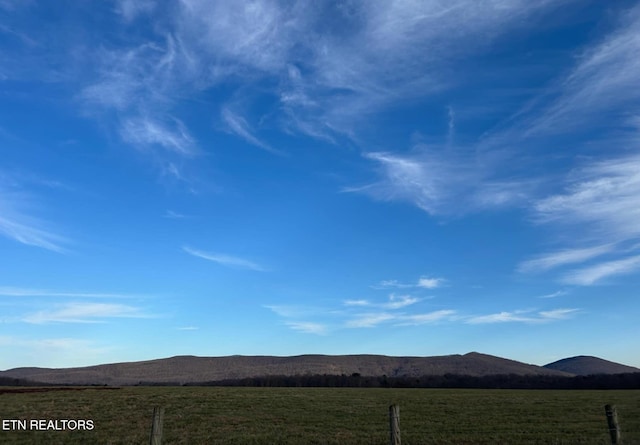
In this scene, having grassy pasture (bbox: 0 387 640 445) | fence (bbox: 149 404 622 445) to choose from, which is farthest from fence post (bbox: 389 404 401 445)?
grassy pasture (bbox: 0 387 640 445)

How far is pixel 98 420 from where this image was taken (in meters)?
31.5

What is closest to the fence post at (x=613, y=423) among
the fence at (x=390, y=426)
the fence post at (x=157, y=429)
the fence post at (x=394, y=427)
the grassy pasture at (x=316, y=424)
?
the fence at (x=390, y=426)

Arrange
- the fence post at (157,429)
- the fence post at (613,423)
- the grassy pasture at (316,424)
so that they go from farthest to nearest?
1. the grassy pasture at (316,424)
2. the fence post at (613,423)
3. the fence post at (157,429)

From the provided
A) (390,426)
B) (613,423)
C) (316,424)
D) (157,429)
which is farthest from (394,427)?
(316,424)

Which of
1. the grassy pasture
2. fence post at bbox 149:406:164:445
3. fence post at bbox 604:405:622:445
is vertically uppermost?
fence post at bbox 149:406:164:445

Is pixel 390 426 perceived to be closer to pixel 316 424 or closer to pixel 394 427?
pixel 394 427

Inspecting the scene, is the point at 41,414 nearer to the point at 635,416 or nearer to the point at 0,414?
the point at 0,414

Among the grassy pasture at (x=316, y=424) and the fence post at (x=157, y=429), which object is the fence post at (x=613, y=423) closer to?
the grassy pasture at (x=316, y=424)

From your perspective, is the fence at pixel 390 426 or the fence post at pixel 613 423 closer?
the fence at pixel 390 426

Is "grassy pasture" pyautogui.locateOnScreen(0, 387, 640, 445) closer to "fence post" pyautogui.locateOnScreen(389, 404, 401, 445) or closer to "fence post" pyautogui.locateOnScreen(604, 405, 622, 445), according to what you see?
"fence post" pyautogui.locateOnScreen(604, 405, 622, 445)

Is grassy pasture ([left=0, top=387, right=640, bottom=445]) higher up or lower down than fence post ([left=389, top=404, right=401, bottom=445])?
lower down

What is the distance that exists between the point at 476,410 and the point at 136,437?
27.0 meters

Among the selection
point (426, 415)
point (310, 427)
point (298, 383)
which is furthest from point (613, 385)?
point (310, 427)

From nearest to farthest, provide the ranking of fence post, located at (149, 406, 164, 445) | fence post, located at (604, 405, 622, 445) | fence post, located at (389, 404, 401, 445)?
1. fence post, located at (149, 406, 164, 445)
2. fence post, located at (389, 404, 401, 445)
3. fence post, located at (604, 405, 622, 445)
